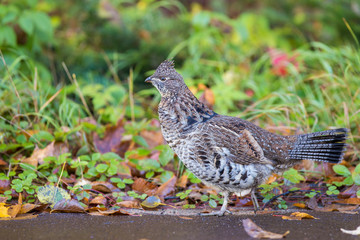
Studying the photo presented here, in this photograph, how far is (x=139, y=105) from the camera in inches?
275

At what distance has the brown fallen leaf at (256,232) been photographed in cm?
299

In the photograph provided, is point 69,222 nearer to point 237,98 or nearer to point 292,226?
point 292,226

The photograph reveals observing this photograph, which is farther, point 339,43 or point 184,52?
point 339,43

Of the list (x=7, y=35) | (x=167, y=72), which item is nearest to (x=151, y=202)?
(x=167, y=72)

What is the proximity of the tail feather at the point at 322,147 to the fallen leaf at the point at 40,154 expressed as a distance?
7.64 feet

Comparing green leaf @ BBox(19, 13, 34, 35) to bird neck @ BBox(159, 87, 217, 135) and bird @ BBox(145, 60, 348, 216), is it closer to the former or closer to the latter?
bird @ BBox(145, 60, 348, 216)

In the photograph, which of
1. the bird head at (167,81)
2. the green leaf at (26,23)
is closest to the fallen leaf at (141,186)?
the bird head at (167,81)

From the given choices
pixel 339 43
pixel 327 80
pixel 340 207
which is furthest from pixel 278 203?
pixel 339 43

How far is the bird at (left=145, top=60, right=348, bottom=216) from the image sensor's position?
372 centimetres

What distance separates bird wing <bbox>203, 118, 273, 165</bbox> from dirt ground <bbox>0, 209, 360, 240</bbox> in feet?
1.54

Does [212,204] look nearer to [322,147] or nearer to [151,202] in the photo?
[151,202]

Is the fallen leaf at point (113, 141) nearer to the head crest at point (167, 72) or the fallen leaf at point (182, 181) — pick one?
the fallen leaf at point (182, 181)

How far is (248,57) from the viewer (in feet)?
27.0

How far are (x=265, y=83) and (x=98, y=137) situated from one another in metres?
3.18
